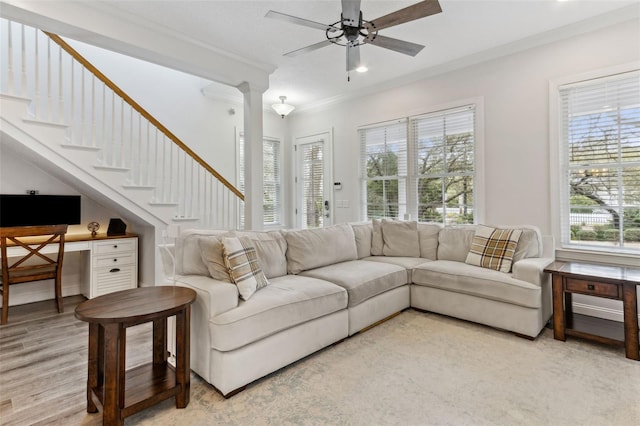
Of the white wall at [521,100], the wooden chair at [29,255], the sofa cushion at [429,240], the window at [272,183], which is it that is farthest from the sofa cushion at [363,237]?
the wooden chair at [29,255]

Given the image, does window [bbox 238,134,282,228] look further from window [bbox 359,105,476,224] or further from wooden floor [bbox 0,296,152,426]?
wooden floor [bbox 0,296,152,426]

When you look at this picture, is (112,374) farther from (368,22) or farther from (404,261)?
(404,261)

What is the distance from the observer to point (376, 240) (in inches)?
162

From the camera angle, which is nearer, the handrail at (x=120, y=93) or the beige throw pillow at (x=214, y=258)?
the beige throw pillow at (x=214, y=258)

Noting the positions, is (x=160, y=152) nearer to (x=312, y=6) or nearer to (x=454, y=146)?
(x=312, y=6)

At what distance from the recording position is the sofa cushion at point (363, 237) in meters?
3.94

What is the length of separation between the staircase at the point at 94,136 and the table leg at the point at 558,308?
385 cm

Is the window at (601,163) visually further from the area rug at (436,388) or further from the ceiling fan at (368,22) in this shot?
the ceiling fan at (368,22)

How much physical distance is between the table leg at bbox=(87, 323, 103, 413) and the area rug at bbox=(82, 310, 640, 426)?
7cm

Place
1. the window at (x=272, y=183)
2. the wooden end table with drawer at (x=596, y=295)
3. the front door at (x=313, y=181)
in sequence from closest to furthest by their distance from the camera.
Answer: the wooden end table with drawer at (x=596, y=295), the front door at (x=313, y=181), the window at (x=272, y=183)

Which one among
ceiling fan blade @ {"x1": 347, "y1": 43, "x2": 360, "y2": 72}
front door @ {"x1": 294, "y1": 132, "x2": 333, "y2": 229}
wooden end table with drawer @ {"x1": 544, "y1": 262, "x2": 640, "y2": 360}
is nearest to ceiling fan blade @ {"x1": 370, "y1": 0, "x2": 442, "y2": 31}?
ceiling fan blade @ {"x1": 347, "y1": 43, "x2": 360, "y2": 72}

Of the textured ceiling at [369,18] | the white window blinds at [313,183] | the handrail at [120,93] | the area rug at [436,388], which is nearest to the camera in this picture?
the area rug at [436,388]

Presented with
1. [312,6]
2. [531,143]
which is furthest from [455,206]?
[312,6]

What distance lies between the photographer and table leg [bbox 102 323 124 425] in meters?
1.56
